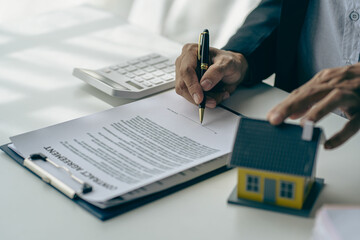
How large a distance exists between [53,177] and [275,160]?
39cm

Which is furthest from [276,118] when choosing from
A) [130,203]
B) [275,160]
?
[130,203]

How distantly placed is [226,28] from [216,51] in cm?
162

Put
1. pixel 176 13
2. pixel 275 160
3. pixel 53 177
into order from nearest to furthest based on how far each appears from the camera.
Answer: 1. pixel 275 160
2. pixel 53 177
3. pixel 176 13

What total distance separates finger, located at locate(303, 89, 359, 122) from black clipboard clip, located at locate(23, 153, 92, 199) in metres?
0.39

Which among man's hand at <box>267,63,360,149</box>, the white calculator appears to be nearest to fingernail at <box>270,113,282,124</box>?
man's hand at <box>267,63,360,149</box>

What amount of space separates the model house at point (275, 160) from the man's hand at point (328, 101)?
0.10 feet

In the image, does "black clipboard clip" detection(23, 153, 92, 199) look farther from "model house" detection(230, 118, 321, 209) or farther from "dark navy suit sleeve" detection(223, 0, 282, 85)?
"dark navy suit sleeve" detection(223, 0, 282, 85)

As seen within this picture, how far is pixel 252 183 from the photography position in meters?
0.85

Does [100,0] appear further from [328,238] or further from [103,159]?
[328,238]

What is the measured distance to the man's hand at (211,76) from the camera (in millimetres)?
1155

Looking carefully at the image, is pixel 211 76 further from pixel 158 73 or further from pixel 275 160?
pixel 275 160

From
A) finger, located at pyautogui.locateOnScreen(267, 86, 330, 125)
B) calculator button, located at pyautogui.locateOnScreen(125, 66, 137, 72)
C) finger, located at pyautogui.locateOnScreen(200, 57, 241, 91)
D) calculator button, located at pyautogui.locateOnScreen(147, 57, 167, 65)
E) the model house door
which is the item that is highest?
finger, located at pyautogui.locateOnScreen(267, 86, 330, 125)

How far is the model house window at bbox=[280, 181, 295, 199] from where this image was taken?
83 centimetres

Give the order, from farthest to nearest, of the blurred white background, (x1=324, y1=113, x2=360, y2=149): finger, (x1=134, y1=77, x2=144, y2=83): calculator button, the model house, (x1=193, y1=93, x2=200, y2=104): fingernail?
the blurred white background → (x1=134, y1=77, x2=144, y2=83): calculator button → (x1=193, y1=93, x2=200, y2=104): fingernail → (x1=324, y1=113, x2=360, y2=149): finger → the model house
